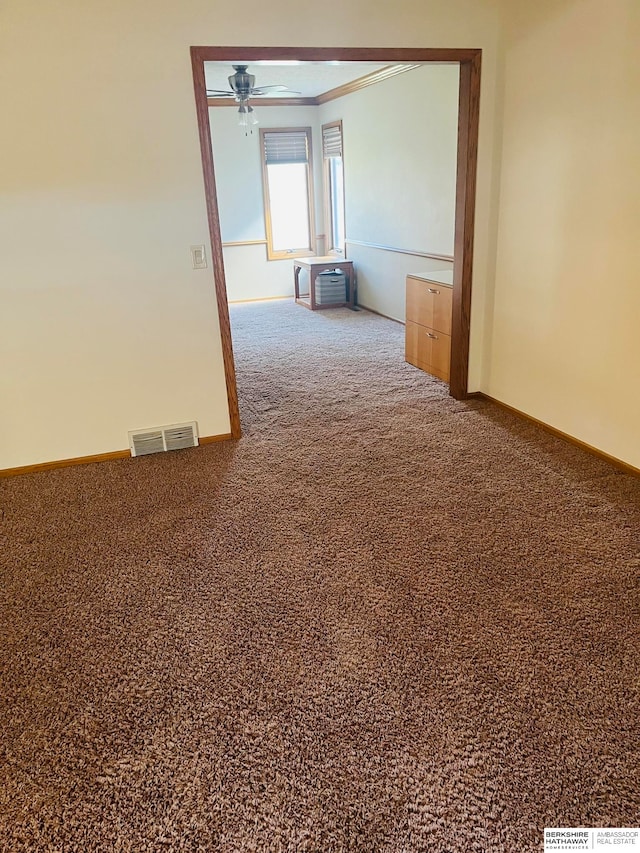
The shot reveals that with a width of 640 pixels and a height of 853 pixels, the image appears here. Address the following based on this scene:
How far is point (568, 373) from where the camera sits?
3.55 meters

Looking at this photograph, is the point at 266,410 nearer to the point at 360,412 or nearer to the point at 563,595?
the point at 360,412

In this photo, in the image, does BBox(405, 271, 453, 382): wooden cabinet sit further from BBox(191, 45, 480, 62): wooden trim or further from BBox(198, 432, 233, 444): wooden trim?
BBox(198, 432, 233, 444): wooden trim

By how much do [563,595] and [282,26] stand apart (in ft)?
10.6

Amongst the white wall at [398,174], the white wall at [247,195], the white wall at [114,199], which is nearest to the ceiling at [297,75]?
the white wall at [398,174]

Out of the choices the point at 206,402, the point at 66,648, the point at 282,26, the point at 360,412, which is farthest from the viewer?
the point at 360,412

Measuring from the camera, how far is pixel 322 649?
6.85ft

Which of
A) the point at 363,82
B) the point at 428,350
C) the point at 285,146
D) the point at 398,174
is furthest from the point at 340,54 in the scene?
the point at 285,146

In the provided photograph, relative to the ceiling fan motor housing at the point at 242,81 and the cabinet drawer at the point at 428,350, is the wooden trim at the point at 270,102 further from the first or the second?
the cabinet drawer at the point at 428,350

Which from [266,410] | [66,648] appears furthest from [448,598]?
[266,410]

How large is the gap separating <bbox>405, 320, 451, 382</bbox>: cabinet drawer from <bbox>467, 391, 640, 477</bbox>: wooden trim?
1.41ft

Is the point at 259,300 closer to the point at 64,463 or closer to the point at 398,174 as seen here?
the point at 398,174

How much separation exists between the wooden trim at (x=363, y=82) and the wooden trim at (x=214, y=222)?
277 cm

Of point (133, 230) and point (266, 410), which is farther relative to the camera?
point (266, 410)

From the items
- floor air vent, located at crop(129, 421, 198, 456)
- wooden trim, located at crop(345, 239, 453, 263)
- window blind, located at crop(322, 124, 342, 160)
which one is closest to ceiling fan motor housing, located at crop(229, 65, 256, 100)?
wooden trim, located at crop(345, 239, 453, 263)
